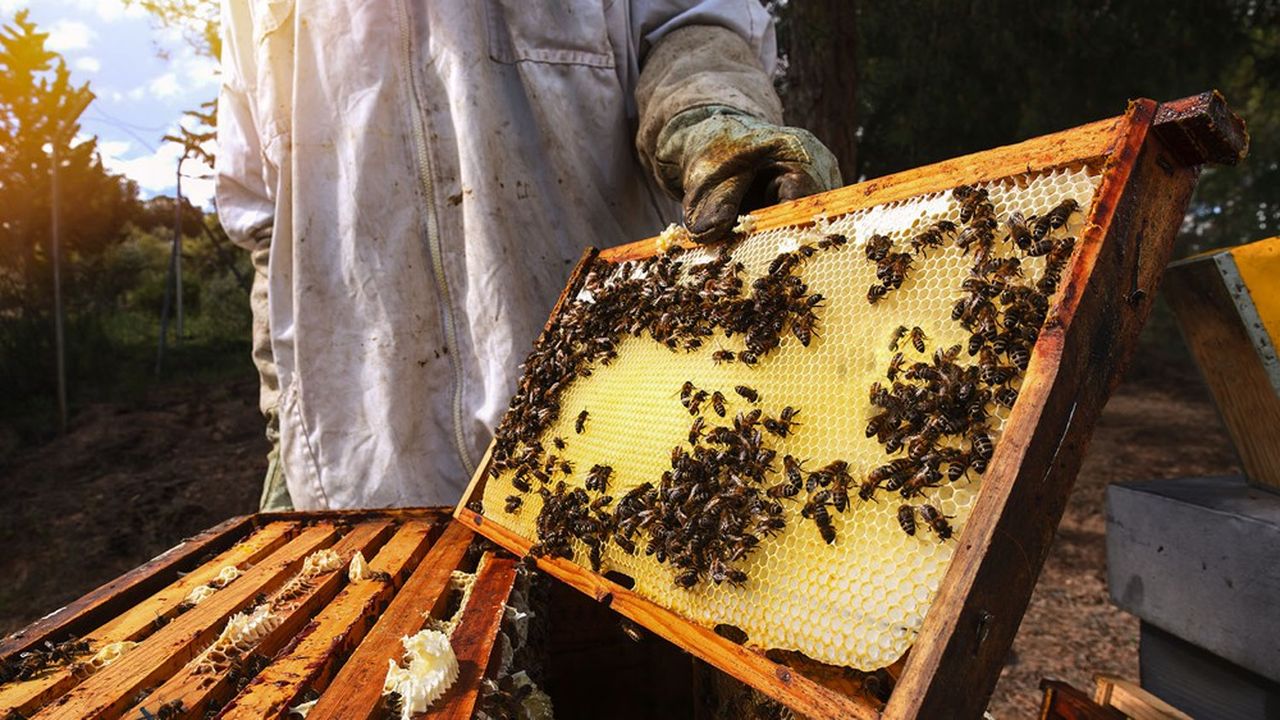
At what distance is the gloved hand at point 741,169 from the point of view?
191cm

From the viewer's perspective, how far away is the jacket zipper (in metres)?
2.87

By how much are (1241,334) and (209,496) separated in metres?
10.2

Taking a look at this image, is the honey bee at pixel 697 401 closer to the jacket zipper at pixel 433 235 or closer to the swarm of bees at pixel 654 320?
the swarm of bees at pixel 654 320

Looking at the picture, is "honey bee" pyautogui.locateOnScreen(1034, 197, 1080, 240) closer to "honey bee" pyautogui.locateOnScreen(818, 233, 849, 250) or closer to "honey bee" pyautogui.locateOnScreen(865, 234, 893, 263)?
"honey bee" pyautogui.locateOnScreen(865, 234, 893, 263)

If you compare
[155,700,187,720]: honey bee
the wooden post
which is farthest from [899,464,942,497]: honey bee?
the wooden post

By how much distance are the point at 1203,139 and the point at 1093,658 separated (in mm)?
5280

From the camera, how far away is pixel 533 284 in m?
2.95

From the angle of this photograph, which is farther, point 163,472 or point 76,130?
point 76,130

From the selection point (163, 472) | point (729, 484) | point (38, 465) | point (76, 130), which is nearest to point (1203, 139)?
point (729, 484)

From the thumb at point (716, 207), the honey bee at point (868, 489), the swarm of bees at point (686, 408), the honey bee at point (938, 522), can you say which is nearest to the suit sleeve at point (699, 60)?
the thumb at point (716, 207)

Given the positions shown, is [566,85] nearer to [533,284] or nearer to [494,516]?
[533,284]

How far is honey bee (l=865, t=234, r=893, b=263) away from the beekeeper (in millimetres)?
1431

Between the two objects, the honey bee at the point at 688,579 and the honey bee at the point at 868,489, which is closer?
the honey bee at the point at 868,489

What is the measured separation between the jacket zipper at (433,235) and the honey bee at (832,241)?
1836 millimetres
